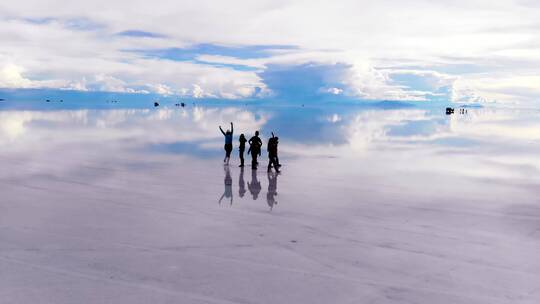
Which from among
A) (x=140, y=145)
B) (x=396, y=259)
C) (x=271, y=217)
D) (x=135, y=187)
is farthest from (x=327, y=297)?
(x=140, y=145)

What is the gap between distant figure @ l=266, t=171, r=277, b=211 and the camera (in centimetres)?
1465

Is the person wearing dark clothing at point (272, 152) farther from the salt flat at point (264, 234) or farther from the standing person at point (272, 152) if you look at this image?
the salt flat at point (264, 234)

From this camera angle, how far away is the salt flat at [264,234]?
799cm

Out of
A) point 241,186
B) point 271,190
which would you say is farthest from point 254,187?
point 271,190

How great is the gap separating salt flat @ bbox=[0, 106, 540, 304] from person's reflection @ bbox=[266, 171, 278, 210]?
58mm

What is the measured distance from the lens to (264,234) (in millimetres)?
11102

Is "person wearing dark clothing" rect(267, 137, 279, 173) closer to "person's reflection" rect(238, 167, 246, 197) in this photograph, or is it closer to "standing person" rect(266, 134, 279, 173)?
"standing person" rect(266, 134, 279, 173)

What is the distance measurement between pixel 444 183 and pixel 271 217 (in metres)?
8.78

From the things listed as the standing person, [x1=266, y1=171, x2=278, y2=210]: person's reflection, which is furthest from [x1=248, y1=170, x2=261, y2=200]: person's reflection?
the standing person

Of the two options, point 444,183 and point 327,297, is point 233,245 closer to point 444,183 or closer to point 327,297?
point 327,297

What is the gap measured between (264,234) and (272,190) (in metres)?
5.62

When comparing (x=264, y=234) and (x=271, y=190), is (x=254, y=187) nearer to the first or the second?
(x=271, y=190)

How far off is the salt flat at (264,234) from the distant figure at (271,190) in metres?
0.06

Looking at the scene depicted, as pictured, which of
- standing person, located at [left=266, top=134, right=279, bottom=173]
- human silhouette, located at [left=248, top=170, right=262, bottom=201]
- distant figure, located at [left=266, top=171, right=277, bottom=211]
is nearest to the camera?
distant figure, located at [left=266, top=171, right=277, bottom=211]
